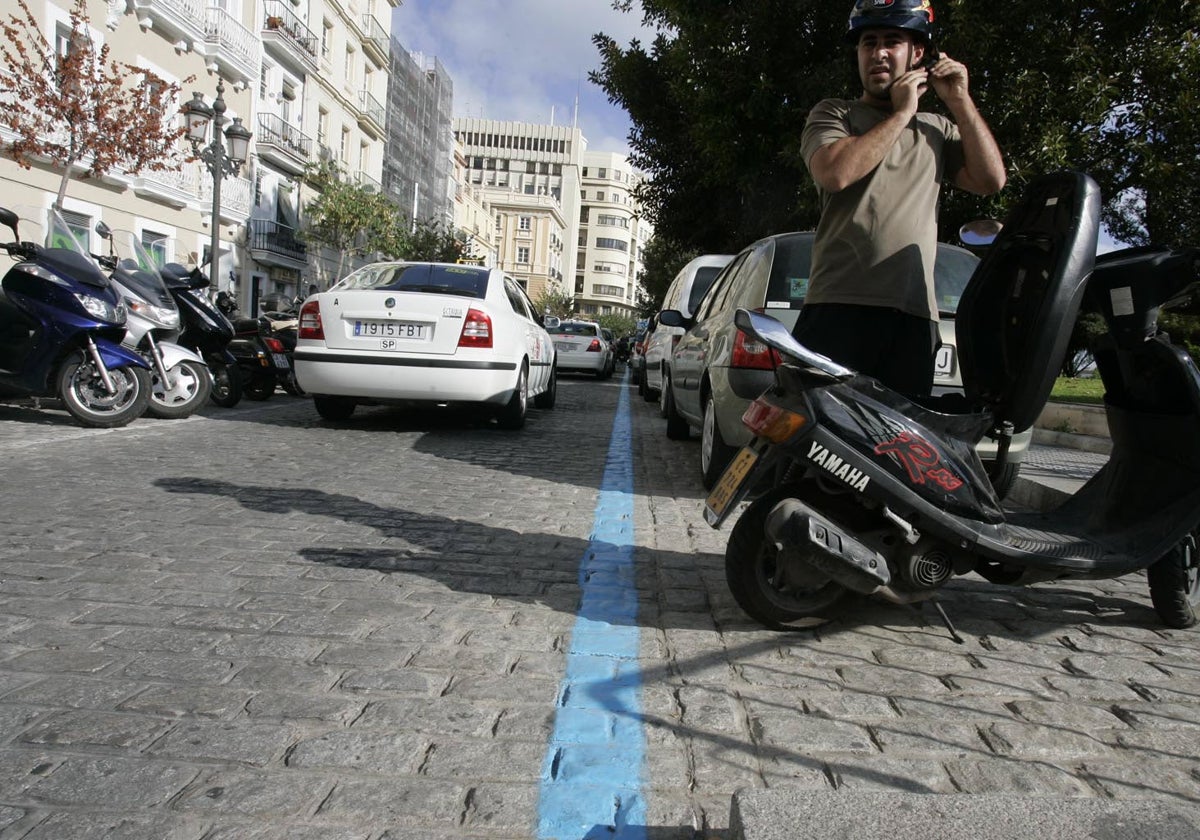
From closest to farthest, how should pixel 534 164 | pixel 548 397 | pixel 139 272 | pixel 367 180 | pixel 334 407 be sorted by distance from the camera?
pixel 139 272 → pixel 334 407 → pixel 548 397 → pixel 367 180 → pixel 534 164

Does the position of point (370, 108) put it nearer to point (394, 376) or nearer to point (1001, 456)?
point (394, 376)

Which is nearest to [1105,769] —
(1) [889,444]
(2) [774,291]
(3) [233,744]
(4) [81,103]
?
(1) [889,444]

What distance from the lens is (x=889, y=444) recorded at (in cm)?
289

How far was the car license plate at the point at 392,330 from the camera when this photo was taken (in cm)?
772

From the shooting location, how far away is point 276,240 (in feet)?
104

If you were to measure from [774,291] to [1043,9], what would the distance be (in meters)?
7.80

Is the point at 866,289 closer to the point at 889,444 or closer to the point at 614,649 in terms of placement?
the point at 889,444

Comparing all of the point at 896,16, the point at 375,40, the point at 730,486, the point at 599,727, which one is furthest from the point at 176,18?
the point at 599,727

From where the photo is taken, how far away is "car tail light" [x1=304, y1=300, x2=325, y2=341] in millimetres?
7801

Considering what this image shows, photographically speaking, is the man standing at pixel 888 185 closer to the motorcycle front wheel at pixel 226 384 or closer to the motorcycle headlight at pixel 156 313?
the motorcycle headlight at pixel 156 313

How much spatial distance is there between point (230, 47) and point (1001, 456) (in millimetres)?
27709

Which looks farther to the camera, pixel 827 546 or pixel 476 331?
pixel 476 331

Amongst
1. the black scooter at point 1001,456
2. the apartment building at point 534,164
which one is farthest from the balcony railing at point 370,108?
the apartment building at point 534,164

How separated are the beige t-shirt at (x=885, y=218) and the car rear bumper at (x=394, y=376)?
4823 mm
